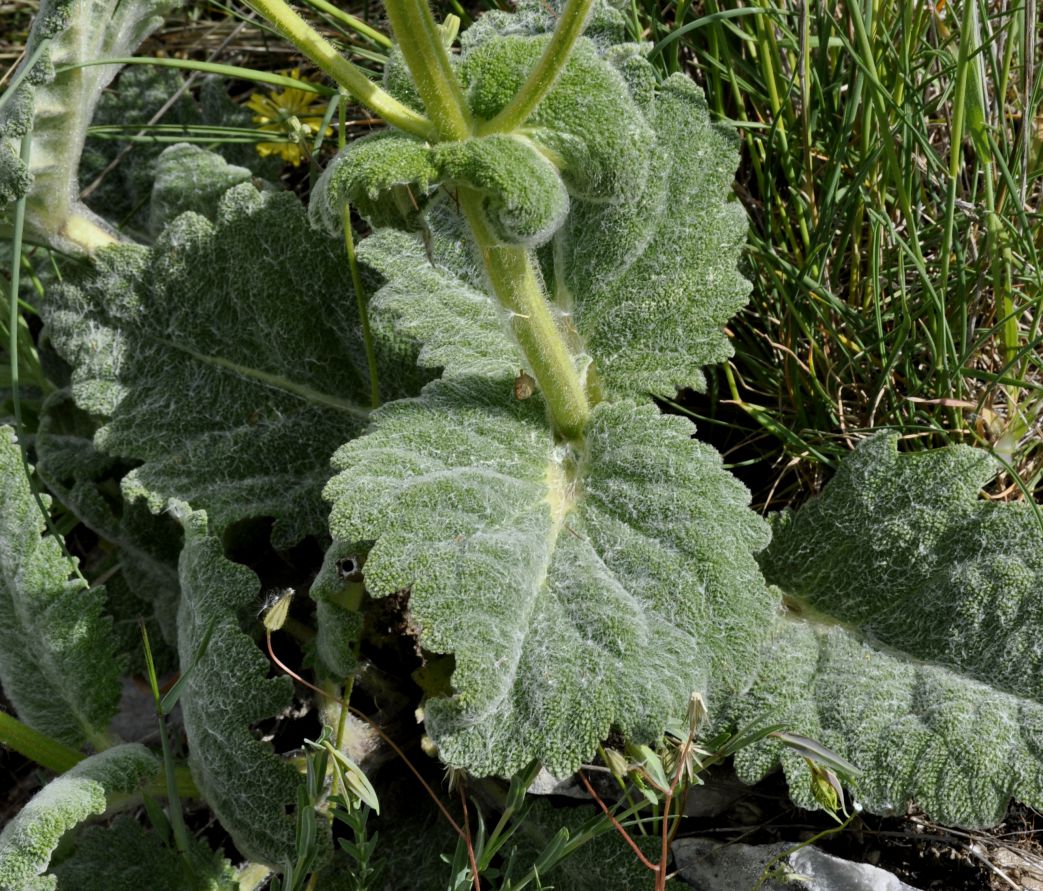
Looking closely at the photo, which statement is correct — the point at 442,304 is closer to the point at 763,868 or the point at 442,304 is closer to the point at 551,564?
the point at 551,564

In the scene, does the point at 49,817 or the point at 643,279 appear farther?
the point at 643,279

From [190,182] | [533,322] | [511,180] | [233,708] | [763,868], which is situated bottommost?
[763,868]

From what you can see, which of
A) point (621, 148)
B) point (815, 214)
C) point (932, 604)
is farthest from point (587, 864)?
point (815, 214)

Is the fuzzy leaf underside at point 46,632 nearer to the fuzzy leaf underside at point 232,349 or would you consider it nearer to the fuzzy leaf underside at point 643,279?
the fuzzy leaf underside at point 232,349

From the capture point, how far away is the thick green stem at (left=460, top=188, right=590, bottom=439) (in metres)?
1.83

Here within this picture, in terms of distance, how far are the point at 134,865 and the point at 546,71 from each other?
5.47ft

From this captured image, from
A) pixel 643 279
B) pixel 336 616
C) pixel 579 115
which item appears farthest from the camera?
pixel 643 279

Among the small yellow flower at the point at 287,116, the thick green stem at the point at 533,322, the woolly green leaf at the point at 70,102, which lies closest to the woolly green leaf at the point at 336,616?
the thick green stem at the point at 533,322

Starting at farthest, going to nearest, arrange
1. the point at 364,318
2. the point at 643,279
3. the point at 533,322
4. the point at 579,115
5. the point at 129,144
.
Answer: the point at 129,144, the point at 364,318, the point at 643,279, the point at 533,322, the point at 579,115

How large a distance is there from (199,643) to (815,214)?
1582 millimetres

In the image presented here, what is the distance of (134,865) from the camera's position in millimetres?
2215

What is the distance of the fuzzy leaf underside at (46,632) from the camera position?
2234 millimetres

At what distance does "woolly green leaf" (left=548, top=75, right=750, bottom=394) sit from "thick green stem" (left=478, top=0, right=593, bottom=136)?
57 cm

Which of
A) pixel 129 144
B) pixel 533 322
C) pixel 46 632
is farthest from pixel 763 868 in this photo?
pixel 129 144
